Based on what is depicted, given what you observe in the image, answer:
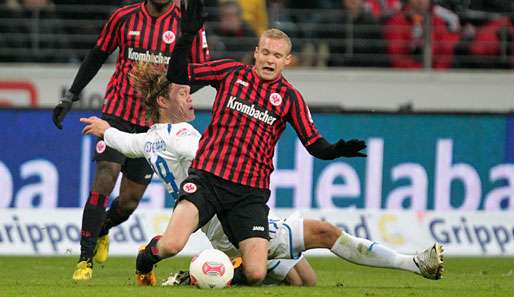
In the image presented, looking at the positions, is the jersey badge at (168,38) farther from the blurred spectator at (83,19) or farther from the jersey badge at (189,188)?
the blurred spectator at (83,19)

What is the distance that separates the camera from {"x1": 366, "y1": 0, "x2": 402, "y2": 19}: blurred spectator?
17625mm

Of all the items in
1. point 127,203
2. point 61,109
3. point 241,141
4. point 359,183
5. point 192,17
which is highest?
point 192,17

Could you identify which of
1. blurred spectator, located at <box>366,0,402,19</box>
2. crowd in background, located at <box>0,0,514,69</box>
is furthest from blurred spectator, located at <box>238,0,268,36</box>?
blurred spectator, located at <box>366,0,402,19</box>

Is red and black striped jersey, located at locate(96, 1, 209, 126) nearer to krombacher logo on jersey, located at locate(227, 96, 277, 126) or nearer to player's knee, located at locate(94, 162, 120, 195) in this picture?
player's knee, located at locate(94, 162, 120, 195)

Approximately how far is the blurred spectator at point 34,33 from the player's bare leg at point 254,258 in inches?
347

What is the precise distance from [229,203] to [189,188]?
29 centimetres

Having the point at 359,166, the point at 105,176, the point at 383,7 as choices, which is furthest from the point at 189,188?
the point at 383,7

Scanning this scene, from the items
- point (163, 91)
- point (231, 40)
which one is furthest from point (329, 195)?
point (163, 91)

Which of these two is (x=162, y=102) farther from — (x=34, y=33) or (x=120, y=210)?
(x=34, y=33)

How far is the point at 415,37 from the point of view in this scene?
17531 millimetres

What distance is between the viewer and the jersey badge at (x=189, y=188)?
8714 millimetres

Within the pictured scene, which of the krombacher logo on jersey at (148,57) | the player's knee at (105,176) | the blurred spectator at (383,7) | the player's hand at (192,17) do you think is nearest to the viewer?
the player's hand at (192,17)

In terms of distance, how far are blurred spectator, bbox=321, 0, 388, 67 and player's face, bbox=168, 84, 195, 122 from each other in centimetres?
830

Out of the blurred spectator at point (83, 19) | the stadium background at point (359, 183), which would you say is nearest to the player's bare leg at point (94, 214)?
the stadium background at point (359, 183)
